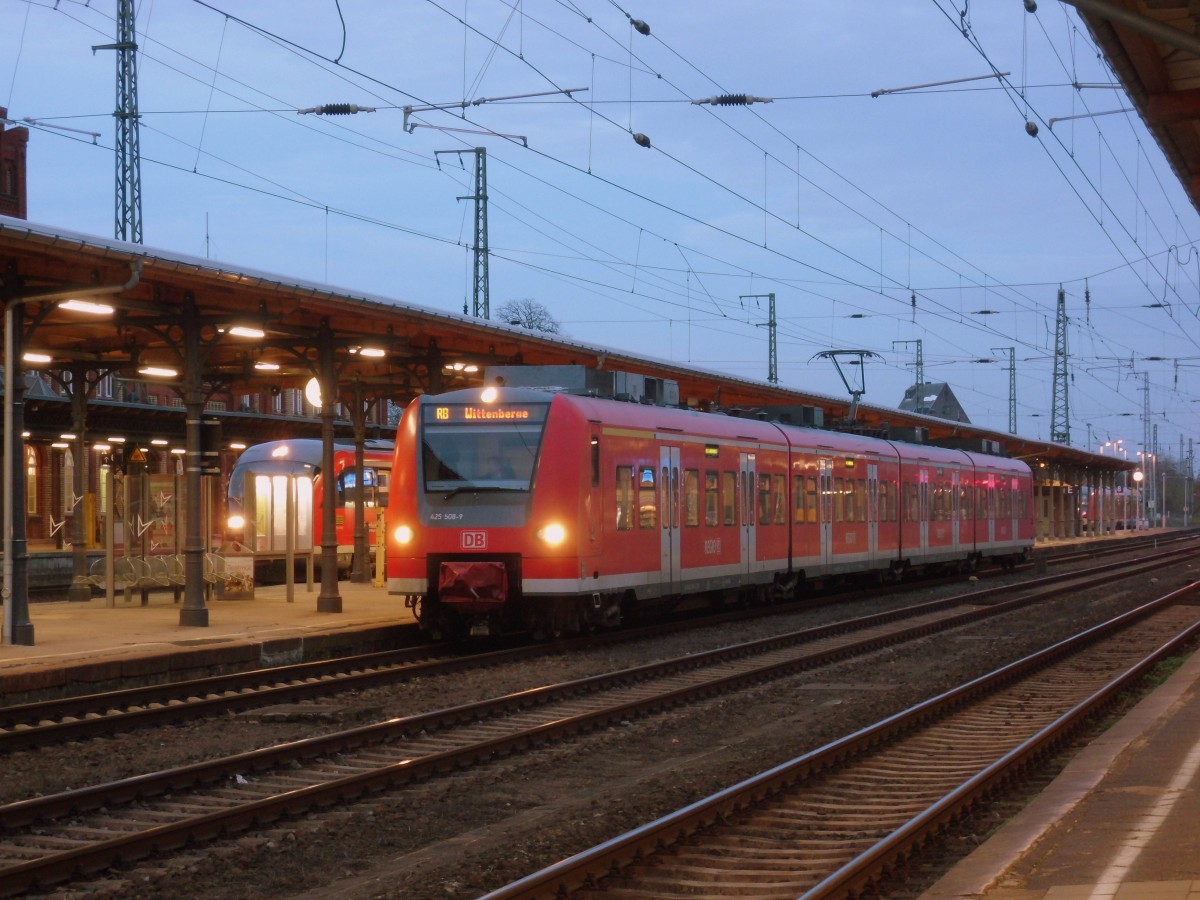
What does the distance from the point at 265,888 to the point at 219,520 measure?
137 feet

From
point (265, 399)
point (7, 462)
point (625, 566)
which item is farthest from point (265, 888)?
point (265, 399)

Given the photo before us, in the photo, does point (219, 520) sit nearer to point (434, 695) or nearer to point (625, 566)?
point (625, 566)

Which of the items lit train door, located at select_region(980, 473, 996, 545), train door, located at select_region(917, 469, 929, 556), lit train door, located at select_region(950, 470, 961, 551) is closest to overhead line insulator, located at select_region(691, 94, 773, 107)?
train door, located at select_region(917, 469, 929, 556)

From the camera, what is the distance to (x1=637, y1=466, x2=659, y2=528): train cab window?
1794 cm

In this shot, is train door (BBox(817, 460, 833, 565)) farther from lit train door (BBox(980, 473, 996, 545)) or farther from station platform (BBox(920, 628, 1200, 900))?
station platform (BBox(920, 628, 1200, 900))

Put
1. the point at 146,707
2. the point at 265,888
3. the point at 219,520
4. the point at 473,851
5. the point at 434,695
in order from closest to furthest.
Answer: the point at 265,888 < the point at 473,851 < the point at 146,707 < the point at 434,695 < the point at 219,520

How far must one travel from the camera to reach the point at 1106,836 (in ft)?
23.2

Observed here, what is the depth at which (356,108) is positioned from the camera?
1855cm

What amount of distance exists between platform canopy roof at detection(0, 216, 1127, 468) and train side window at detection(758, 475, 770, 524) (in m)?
2.00

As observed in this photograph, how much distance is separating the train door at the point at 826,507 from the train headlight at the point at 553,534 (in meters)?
9.42

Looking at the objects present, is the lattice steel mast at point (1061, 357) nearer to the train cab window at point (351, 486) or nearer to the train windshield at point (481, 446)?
the train cab window at point (351, 486)

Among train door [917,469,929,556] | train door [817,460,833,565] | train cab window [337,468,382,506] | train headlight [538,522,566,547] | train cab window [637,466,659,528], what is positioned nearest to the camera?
train headlight [538,522,566,547]

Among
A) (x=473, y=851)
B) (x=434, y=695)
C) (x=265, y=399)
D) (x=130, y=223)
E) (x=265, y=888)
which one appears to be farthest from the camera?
(x=265, y=399)

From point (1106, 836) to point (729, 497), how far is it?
13.8 m
